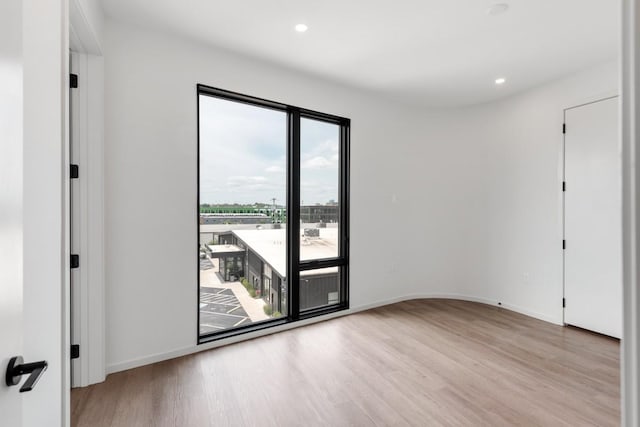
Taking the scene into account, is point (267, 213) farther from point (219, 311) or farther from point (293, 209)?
point (219, 311)

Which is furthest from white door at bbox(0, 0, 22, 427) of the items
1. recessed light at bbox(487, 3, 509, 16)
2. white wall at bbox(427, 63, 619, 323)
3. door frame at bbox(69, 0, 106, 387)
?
white wall at bbox(427, 63, 619, 323)

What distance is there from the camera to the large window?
3068mm

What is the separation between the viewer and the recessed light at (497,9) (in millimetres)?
2295

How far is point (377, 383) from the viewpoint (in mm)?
2396

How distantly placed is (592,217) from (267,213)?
11.4 ft

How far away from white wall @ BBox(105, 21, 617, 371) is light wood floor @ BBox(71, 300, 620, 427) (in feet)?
1.44

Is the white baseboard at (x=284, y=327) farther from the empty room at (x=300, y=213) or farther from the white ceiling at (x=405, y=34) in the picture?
the white ceiling at (x=405, y=34)

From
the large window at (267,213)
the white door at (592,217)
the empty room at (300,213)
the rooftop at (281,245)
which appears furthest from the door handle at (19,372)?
the white door at (592,217)

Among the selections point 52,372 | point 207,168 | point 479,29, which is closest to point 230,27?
point 207,168

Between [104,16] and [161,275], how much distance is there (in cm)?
208

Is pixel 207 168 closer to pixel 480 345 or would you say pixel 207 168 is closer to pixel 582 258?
pixel 480 345

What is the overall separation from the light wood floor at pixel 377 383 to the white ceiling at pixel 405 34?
9.21ft

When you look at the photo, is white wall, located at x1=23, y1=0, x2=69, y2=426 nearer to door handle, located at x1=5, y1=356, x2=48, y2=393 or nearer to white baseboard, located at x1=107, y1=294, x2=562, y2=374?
door handle, located at x1=5, y1=356, x2=48, y2=393

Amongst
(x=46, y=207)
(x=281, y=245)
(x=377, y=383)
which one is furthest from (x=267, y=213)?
(x=46, y=207)
